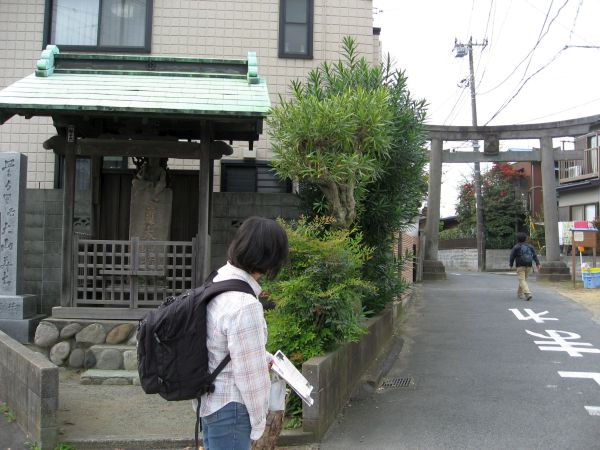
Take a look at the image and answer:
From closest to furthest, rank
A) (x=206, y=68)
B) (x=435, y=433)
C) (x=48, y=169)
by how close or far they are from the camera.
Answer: (x=435, y=433) < (x=206, y=68) < (x=48, y=169)

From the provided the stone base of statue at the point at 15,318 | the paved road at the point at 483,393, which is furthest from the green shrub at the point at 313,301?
the stone base of statue at the point at 15,318

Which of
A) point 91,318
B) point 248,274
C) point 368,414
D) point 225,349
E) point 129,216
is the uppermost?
point 129,216

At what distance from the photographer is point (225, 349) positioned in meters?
2.38

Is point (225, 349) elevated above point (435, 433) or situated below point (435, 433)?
above

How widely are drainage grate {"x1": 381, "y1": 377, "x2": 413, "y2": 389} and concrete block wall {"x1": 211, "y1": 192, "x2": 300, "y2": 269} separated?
9.23ft

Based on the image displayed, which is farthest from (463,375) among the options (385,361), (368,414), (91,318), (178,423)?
(91,318)

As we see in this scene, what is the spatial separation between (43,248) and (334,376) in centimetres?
501

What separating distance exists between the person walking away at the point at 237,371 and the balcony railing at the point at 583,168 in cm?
2641

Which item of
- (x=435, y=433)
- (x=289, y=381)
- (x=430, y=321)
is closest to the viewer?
(x=289, y=381)

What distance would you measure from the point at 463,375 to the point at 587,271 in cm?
1121

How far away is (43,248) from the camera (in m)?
8.02

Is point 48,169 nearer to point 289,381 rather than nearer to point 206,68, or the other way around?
point 206,68

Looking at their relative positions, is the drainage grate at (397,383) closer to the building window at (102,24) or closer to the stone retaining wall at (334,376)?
the stone retaining wall at (334,376)

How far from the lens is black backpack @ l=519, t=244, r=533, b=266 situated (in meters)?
13.3
